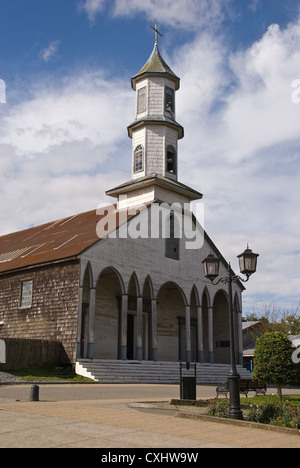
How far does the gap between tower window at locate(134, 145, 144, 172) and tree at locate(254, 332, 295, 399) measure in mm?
19498

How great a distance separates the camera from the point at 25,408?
1113 cm

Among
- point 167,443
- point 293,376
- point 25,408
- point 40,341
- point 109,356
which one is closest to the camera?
point 167,443

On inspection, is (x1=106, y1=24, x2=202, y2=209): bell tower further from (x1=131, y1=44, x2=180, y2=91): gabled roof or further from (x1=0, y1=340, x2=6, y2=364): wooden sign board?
(x1=0, y1=340, x2=6, y2=364): wooden sign board

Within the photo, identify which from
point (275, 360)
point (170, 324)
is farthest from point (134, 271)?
point (275, 360)

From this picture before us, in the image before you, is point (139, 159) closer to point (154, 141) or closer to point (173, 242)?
point (154, 141)

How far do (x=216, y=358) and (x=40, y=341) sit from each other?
1747cm

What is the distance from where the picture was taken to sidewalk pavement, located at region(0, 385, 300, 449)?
7.02 metres

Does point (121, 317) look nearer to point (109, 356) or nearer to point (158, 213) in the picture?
A: point (109, 356)

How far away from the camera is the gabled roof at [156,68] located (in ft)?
116

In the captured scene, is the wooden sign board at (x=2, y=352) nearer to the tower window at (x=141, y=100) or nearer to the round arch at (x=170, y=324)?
the round arch at (x=170, y=324)

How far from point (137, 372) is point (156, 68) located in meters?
21.7
